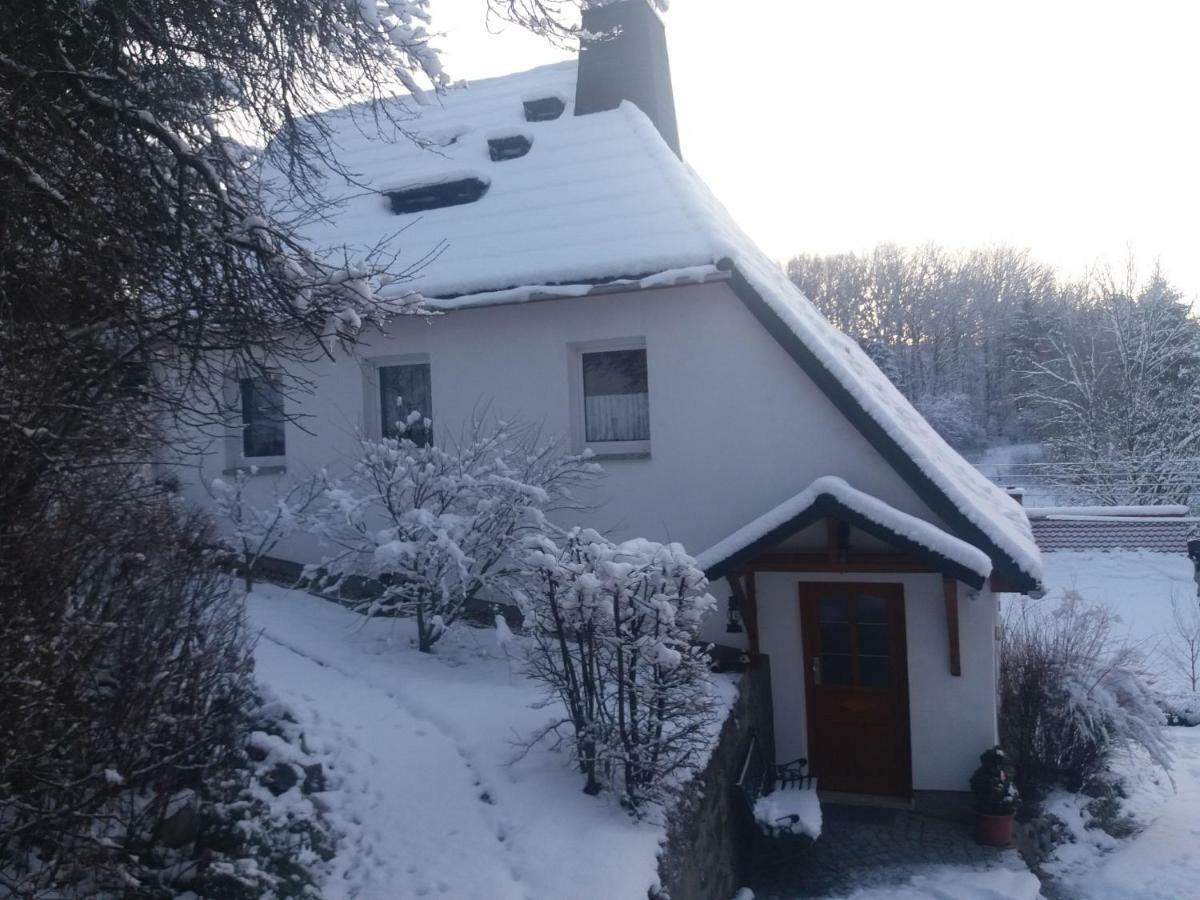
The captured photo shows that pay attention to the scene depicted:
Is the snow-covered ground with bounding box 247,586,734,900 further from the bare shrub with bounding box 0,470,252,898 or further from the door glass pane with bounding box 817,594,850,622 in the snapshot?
the door glass pane with bounding box 817,594,850,622

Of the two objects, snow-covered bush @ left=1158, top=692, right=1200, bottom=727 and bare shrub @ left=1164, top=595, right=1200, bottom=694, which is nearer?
snow-covered bush @ left=1158, top=692, right=1200, bottom=727

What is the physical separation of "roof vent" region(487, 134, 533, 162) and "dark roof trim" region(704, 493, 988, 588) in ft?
21.6

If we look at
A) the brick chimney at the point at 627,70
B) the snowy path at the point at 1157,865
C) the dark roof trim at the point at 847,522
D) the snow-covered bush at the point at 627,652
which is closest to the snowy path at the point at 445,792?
the snow-covered bush at the point at 627,652

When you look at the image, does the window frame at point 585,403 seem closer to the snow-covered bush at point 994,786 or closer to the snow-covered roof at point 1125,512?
the snow-covered bush at point 994,786

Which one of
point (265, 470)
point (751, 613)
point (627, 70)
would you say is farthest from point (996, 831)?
point (627, 70)

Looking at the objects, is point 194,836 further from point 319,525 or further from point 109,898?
point 319,525

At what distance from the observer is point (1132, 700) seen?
10008 millimetres

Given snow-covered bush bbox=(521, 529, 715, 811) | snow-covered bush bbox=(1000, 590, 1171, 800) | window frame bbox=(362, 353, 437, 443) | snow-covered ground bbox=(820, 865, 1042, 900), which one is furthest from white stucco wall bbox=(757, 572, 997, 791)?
window frame bbox=(362, 353, 437, 443)

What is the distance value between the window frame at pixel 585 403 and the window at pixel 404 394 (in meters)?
1.75

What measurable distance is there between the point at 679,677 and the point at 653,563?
2.42 feet

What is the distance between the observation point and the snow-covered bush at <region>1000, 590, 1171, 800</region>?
9.80 metres

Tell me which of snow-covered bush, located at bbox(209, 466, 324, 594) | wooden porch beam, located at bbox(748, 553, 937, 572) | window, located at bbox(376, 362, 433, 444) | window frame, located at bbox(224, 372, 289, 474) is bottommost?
wooden porch beam, located at bbox(748, 553, 937, 572)

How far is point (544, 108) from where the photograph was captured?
13.3m

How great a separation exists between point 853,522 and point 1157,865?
421 centimetres
